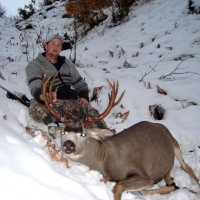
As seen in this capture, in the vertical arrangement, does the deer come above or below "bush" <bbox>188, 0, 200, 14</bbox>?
above

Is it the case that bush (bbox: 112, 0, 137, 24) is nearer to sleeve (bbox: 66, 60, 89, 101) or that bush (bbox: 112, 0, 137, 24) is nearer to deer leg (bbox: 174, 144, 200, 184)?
sleeve (bbox: 66, 60, 89, 101)

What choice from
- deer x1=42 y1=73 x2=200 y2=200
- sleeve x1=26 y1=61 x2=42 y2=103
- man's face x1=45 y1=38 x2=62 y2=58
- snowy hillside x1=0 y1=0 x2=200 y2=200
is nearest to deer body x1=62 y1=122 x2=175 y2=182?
deer x1=42 y1=73 x2=200 y2=200

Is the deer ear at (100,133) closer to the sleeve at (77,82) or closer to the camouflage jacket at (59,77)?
the camouflage jacket at (59,77)

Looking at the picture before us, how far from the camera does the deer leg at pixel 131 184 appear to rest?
3.68 meters

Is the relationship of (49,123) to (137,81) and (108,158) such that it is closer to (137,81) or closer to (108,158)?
(108,158)

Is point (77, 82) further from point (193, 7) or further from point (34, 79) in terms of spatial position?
point (193, 7)

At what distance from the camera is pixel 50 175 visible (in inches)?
129

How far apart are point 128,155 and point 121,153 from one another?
3.8 inches

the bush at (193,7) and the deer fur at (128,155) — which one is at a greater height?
the deer fur at (128,155)

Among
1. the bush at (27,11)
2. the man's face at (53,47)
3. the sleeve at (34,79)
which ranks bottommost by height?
the bush at (27,11)

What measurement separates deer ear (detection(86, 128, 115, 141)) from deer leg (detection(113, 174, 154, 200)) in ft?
1.89

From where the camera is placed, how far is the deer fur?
405cm

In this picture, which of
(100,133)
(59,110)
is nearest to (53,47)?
(59,110)

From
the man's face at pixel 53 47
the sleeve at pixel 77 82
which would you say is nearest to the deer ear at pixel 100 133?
the sleeve at pixel 77 82
